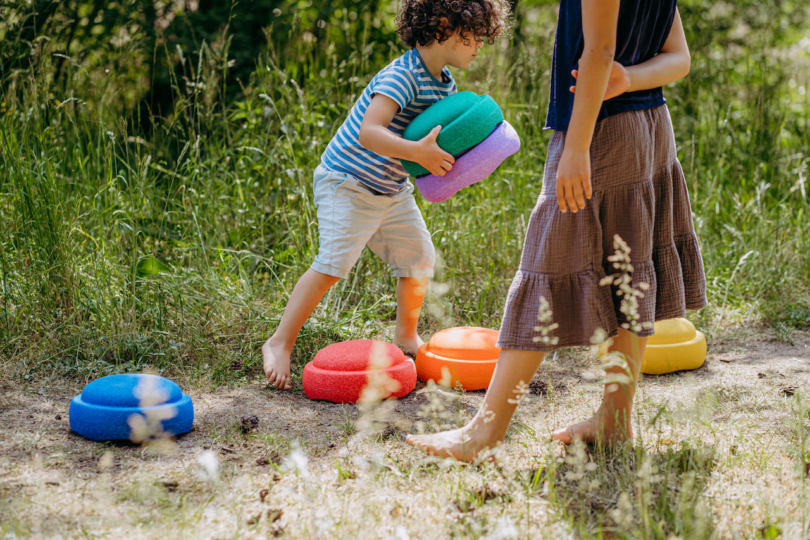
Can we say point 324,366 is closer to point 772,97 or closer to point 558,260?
point 558,260

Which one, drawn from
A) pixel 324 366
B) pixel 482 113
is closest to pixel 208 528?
pixel 324 366

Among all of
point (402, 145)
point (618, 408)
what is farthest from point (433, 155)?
point (618, 408)

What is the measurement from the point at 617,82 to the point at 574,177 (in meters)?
0.25

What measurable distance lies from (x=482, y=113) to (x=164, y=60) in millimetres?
3777

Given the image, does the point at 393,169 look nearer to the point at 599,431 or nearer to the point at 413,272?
the point at 413,272

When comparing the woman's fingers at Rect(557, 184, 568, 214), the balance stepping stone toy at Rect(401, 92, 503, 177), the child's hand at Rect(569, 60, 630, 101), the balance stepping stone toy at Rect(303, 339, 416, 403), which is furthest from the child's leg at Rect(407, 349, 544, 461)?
the balance stepping stone toy at Rect(401, 92, 503, 177)

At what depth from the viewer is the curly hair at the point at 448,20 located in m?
2.24

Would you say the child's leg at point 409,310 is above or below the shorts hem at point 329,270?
below

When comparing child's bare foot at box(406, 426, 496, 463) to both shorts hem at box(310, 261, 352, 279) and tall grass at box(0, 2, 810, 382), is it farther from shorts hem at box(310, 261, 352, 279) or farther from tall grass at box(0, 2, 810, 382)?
tall grass at box(0, 2, 810, 382)

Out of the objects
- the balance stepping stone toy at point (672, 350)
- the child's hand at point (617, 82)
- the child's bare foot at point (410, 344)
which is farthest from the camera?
the child's bare foot at point (410, 344)

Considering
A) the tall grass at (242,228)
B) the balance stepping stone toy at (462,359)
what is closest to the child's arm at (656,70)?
the balance stepping stone toy at (462,359)

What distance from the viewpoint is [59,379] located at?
2.42m

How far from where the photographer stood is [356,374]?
A: 2.32m

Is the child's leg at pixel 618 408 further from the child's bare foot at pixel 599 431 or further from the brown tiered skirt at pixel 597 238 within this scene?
the brown tiered skirt at pixel 597 238
